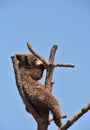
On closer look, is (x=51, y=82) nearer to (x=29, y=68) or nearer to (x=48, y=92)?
(x=48, y=92)

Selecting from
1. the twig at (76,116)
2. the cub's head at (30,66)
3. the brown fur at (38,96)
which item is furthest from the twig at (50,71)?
the twig at (76,116)

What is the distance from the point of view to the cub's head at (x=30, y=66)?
859 centimetres

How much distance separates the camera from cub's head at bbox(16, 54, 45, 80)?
8594mm

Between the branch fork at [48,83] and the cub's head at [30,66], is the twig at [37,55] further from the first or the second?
the cub's head at [30,66]

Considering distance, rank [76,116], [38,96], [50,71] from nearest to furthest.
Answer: [76,116], [38,96], [50,71]

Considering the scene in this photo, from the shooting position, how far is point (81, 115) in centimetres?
663

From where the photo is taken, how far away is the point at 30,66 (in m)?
8.81

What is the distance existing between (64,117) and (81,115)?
1.15 m

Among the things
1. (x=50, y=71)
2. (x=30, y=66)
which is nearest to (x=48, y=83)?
(x=50, y=71)

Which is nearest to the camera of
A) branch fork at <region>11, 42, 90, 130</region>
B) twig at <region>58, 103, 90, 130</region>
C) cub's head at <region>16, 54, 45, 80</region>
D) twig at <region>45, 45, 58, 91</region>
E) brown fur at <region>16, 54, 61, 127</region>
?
twig at <region>58, 103, 90, 130</region>

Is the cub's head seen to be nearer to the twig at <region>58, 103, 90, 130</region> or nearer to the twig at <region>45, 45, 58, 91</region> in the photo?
the twig at <region>45, 45, 58, 91</region>

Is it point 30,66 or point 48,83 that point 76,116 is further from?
point 30,66

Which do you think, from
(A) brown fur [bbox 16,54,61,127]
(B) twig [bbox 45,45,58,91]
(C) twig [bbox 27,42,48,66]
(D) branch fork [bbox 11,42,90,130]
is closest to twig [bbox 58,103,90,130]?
(D) branch fork [bbox 11,42,90,130]

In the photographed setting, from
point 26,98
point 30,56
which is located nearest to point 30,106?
point 26,98
